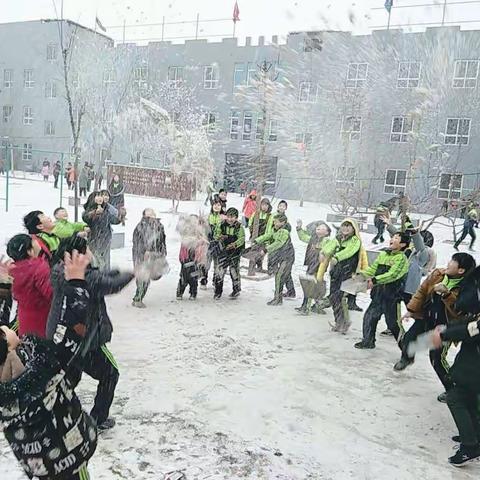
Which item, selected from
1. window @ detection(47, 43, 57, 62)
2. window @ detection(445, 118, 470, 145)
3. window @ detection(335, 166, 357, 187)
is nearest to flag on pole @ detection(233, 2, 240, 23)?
window @ detection(335, 166, 357, 187)

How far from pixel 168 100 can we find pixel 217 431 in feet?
94.0

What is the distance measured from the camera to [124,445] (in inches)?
141

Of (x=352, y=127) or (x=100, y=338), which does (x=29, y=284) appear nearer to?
(x=100, y=338)

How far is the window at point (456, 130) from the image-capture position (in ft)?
82.2

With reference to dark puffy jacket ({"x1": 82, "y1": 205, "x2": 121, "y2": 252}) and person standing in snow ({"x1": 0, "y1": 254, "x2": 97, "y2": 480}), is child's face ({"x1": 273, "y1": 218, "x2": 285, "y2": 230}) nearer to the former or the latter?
dark puffy jacket ({"x1": 82, "y1": 205, "x2": 121, "y2": 252})

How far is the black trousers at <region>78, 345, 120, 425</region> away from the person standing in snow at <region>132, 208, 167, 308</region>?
3423mm

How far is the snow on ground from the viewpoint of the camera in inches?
138

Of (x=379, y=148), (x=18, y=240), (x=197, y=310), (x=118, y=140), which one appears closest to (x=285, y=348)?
(x=197, y=310)

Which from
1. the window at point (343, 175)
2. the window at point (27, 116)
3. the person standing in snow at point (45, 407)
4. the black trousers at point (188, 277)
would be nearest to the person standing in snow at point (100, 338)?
the person standing in snow at point (45, 407)

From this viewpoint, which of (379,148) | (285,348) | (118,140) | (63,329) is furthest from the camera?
(118,140)

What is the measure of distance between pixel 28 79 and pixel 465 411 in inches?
1602

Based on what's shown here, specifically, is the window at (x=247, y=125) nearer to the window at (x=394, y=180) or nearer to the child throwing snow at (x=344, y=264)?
the window at (x=394, y=180)

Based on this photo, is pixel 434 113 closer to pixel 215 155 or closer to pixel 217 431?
pixel 215 155

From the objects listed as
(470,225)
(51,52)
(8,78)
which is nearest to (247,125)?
(51,52)
